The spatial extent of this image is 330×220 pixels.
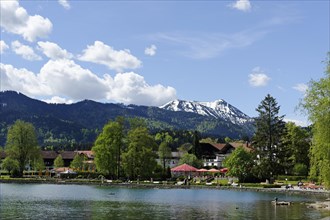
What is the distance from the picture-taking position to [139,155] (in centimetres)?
8588

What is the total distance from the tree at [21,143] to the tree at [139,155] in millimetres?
25256

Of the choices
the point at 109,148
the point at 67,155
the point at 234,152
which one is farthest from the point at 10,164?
the point at 67,155

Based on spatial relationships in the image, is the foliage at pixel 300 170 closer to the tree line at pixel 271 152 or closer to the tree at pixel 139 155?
the tree line at pixel 271 152

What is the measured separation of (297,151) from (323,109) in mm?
60810

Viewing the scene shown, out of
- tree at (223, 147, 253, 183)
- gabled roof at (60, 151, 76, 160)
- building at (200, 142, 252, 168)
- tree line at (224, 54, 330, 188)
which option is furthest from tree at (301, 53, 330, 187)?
gabled roof at (60, 151, 76, 160)

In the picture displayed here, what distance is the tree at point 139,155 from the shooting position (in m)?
86.0

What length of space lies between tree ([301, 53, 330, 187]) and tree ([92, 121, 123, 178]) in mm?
57296

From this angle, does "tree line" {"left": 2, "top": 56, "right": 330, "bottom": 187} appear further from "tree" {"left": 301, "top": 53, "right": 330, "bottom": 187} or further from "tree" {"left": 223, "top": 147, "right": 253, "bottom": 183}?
"tree" {"left": 301, "top": 53, "right": 330, "bottom": 187}

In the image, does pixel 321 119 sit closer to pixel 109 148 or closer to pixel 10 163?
pixel 109 148

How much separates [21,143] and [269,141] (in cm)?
5261

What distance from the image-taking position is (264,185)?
7562 centimetres

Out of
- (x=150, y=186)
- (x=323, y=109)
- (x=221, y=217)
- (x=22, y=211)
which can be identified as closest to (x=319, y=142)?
(x=323, y=109)

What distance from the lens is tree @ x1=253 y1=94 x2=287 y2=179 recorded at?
8600 cm

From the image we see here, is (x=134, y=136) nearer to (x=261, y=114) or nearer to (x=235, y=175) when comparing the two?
(x=235, y=175)
